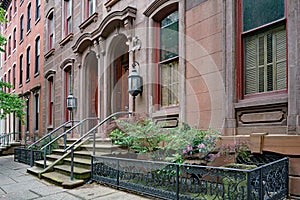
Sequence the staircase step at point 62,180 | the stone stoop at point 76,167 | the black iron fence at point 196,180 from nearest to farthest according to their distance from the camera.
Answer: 1. the black iron fence at point 196,180
2. the staircase step at point 62,180
3. the stone stoop at point 76,167

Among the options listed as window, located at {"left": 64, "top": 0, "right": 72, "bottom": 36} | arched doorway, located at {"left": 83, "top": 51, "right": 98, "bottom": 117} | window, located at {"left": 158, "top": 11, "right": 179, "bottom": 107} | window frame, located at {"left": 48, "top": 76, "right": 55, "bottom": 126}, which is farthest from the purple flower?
window frame, located at {"left": 48, "top": 76, "right": 55, "bottom": 126}

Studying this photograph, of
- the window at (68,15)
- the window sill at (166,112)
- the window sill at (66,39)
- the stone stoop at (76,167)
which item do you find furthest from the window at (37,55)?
the window sill at (166,112)

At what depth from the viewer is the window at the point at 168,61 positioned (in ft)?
21.8

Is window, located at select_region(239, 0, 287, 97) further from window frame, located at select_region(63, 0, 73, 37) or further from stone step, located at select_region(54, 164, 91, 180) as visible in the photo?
window frame, located at select_region(63, 0, 73, 37)

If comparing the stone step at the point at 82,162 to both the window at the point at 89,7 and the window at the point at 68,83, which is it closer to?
the window at the point at 68,83

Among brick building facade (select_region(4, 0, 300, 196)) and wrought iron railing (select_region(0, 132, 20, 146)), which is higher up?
brick building facade (select_region(4, 0, 300, 196))

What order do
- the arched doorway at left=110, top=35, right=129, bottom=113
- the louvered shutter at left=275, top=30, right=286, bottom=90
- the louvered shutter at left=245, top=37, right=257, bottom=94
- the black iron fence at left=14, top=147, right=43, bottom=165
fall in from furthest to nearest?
the arched doorway at left=110, top=35, right=129, bottom=113 < the black iron fence at left=14, top=147, right=43, bottom=165 < the louvered shutter at left=245, top=37, right=257, bottom=94 < the louvered shutter at left=275, top=30, right=286, bottom=90

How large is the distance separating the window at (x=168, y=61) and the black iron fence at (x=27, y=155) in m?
4.61

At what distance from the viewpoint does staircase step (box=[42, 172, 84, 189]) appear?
5.88 metres

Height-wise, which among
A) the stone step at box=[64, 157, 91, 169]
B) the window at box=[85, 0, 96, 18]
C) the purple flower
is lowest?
the stone step at box=[64, 157, 91, 169]

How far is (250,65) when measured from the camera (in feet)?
16.3

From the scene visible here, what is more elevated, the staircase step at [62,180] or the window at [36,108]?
the window at [36,108]

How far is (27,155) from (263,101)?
27.6 feet

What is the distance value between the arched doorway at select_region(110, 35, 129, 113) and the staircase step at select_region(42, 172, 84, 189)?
9.71 ft
